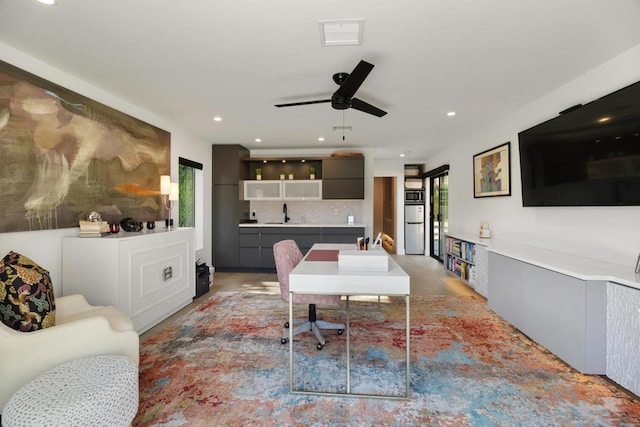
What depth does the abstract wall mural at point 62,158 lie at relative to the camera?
2154mm

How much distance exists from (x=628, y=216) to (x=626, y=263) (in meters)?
0.37

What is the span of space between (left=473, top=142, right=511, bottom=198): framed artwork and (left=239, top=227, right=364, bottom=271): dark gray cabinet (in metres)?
2.11

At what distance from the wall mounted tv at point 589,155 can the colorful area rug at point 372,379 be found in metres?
1.40

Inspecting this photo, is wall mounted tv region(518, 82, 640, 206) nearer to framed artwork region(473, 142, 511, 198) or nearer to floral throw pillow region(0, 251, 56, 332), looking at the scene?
framed artwork region(473, 142, 511, 198)

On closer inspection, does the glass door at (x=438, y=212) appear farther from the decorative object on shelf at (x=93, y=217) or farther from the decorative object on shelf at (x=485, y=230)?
the decorative object on shelf at (x=93, y=217)

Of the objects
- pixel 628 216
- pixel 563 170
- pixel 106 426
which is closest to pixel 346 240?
pixel 563 170

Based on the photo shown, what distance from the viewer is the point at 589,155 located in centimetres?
236

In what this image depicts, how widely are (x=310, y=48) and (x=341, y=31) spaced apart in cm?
32

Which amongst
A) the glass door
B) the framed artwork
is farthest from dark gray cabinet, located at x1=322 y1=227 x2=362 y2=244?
the glass door

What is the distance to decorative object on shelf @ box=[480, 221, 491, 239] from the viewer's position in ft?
13.4

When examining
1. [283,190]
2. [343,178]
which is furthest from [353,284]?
[283,190]

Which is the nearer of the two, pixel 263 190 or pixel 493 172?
pixel 493 172

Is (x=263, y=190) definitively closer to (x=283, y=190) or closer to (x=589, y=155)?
(x=283, y=190)

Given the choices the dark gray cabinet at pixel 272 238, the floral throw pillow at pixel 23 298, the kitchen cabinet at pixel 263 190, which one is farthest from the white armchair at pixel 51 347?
the kitchen cabinet at pixel 263 190
